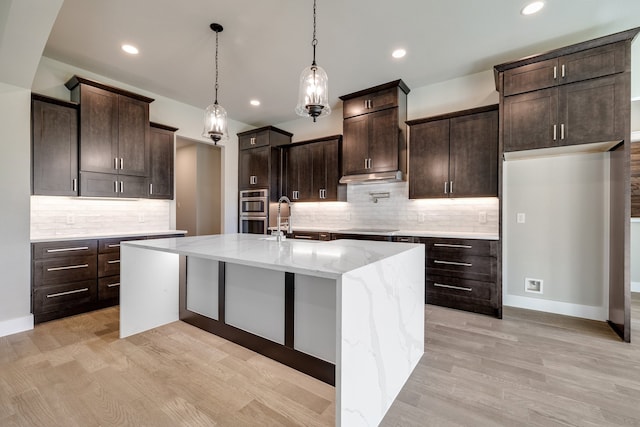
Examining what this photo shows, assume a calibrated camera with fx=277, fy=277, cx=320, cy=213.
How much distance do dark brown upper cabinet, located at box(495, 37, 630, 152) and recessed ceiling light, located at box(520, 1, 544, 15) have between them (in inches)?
20.7

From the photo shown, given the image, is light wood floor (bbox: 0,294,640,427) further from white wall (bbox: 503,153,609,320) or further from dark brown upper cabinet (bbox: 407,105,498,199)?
dark brown upper cabinet (bbox: 407,105,498,199)

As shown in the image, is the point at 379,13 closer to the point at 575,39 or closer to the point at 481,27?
the point at 481,27

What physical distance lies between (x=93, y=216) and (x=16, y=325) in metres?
1.44

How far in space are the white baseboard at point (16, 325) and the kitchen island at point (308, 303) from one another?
3.52ft

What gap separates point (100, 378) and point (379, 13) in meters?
3.63

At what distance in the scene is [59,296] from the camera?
117 inches

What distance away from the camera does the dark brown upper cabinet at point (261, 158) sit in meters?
5.07

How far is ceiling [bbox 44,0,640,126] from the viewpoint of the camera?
7.95 ft

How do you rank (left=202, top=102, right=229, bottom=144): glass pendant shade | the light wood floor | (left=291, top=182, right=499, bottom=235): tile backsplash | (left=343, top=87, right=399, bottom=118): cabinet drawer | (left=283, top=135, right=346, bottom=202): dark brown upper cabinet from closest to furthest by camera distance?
the light wood floor, (left=202, top=102, right=229, bottom=144): glass pendant shade, (left=291, top=182, right=499, bottom=235): tile backsplash, (left=343, top=87, right=399, bottom=118): cabinet drawer, (left=283, top=135, right=346, bottom=202): dark brown upper cabinet

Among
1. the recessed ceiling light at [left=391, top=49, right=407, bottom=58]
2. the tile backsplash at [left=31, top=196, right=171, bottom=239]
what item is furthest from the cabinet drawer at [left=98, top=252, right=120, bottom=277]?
the recessed ceiling light at [left=391, top=49, right=407, bottom=58]

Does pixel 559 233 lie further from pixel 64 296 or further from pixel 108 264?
pixel 64 296

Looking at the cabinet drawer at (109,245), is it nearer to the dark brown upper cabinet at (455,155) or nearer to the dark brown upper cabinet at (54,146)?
the dark brown upper cabinet at (54,146)

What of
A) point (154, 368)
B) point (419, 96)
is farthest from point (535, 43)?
point (154, 368)

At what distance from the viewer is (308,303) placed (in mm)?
1984
